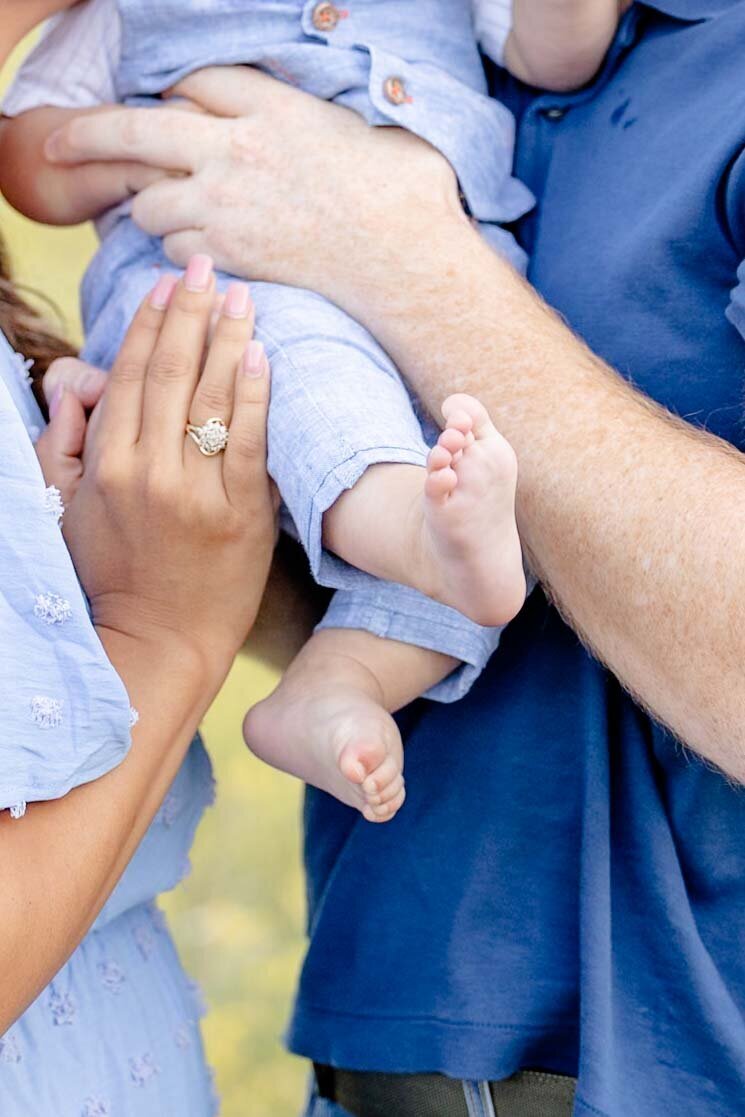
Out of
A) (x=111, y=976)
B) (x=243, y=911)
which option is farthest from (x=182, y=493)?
(x=243, y=911)

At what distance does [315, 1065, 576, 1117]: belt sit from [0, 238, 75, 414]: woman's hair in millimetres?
785

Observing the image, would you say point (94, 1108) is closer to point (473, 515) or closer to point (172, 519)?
point (172, 519)

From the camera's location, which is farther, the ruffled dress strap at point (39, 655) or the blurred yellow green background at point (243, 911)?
the blurred yellow green background at point (243, 911)

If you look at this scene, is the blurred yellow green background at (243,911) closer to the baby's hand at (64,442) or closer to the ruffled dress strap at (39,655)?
the baby's hand at (64,442)

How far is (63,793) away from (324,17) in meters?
0.92

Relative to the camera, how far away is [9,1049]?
1.09m

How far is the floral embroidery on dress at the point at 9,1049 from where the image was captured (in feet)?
3.56

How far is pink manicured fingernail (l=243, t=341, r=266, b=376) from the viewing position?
1195 mm

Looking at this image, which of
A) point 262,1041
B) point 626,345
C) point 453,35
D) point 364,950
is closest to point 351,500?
point 626,345

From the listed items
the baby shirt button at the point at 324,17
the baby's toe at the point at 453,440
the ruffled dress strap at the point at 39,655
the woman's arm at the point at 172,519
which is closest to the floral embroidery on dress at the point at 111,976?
the woman's arm at the point at 172,519

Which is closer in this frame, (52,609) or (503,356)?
(52,609)

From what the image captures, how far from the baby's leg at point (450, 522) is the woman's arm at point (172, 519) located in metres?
0.11

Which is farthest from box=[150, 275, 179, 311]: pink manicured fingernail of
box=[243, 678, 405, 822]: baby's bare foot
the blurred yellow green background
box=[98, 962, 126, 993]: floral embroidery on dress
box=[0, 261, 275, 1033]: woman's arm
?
the blurred yellow green background

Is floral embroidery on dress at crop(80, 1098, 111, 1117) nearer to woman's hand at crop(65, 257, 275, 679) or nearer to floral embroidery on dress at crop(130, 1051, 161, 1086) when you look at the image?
floral embroidery on dress at crop(130, 1051, 161, 1086)
